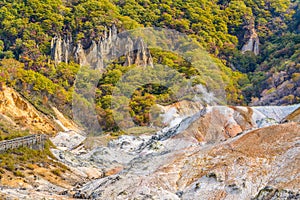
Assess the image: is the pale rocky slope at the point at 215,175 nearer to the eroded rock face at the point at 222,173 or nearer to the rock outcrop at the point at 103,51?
the eroded rock face at the point at 222,173

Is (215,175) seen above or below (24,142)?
above

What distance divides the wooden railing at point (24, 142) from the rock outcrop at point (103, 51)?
52.9 metres

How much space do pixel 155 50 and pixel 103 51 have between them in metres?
7.17

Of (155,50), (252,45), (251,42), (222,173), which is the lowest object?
(252,45)

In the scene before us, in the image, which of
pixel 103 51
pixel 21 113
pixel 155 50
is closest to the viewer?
pixel 21 113

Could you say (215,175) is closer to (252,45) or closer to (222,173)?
(222,173)

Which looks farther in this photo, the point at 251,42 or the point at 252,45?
the point at 251,42

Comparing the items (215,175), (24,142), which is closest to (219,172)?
(215,175)

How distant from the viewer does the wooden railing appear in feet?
94.5

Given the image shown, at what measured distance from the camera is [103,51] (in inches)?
3573

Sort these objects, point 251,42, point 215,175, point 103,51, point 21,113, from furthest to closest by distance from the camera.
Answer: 1. point 251,42
2. point 103,51
3. point 21,113
4. point 215,175

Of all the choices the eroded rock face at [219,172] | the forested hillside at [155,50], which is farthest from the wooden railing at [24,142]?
the forested hillside at [155,50]

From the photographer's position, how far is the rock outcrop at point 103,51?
3430 inches

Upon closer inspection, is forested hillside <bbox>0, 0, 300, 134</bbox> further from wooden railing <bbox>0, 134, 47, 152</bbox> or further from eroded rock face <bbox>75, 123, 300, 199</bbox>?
eroded rock face <bbox>75, 123, 300, 199</bbox>
